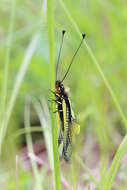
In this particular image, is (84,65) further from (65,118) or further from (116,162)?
(116,162)

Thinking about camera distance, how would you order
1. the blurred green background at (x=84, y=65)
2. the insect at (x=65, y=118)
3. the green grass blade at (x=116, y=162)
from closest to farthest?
the green grass blade at (x=116, y=162) → the insect at (x=65, y=118) → the blurred green background at (x=84, y=65)

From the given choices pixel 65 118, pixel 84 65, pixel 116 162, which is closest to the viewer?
pixel 116 162

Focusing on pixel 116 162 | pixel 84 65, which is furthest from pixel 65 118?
pixel 84 65

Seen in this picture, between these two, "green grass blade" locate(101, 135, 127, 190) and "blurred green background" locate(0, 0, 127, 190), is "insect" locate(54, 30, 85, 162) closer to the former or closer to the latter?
"green grass blade" locate(101, 135, 127, 190)

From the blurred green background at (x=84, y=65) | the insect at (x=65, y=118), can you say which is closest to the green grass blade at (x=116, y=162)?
the insect at (x=65, y=118)

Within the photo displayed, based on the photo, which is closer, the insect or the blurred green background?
the insect

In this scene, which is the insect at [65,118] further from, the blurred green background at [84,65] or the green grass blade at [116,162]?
the blurred green background at [84,65]

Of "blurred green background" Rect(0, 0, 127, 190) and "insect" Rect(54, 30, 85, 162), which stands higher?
"blurred green background" Rect(0, 0, 127, 190)

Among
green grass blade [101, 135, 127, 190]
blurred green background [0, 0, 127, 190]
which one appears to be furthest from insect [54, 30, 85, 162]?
blurred green background [0, 0, 127, 190]
